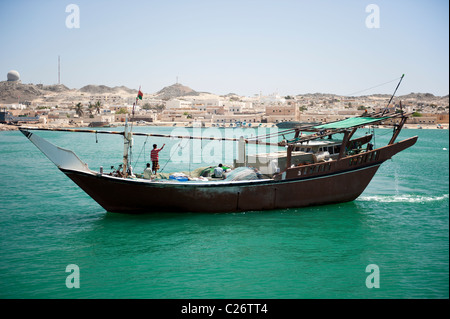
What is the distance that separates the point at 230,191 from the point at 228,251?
3403 millimetres

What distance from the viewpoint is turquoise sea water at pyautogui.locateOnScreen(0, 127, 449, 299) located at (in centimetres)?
1069

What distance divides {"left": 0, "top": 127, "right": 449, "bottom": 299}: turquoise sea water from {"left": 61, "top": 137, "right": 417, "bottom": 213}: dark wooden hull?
16.5 inches

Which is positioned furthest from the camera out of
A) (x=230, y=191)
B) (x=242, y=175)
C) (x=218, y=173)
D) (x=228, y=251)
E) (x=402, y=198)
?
(x=402, y=198)

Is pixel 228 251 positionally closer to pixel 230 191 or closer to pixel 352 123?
pixel 230 191

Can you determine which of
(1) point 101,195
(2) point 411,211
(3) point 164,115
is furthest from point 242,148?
(3) point 164,115

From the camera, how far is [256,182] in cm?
1622

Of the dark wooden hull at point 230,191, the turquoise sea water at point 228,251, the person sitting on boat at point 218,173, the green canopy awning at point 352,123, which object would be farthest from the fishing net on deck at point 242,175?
the green canopy awning at point 352,123

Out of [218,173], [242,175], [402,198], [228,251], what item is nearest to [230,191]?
[242,175]

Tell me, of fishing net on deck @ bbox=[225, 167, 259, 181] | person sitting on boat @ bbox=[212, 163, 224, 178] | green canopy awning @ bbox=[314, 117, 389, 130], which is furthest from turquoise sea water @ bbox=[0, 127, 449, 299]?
green canopy awning @ bbox=[314, 117, 389, 130]

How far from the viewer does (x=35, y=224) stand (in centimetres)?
1641

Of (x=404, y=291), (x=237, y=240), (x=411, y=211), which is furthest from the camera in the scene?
(x=411, y=211)
